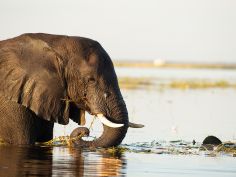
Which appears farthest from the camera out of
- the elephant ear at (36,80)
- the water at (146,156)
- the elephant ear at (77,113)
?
the elephant ear at (77,113)

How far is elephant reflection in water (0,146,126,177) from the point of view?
1335cm

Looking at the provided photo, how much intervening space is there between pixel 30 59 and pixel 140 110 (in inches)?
411

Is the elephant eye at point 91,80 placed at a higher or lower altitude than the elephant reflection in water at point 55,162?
higher

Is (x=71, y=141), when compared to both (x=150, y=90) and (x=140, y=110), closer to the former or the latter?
(x=140, y=110)

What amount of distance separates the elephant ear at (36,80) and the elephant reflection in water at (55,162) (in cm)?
60

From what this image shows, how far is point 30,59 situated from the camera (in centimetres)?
1600

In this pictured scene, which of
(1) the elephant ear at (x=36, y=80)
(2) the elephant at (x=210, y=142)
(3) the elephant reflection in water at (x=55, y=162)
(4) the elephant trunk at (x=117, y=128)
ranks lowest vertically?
(3) the elephant reflection in water at (x=55, y=162)

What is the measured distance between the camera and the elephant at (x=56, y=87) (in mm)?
15578

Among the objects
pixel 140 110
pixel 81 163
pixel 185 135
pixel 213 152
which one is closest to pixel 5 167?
pixel 81 163

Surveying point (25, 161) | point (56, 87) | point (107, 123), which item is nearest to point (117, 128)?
point (107, 123)

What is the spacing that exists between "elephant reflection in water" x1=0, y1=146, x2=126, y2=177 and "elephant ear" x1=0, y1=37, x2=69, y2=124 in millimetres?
597

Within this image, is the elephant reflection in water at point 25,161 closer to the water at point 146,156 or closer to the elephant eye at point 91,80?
the water at point 146,156

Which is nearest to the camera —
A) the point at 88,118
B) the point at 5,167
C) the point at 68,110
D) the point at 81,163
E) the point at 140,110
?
the point at 5,167

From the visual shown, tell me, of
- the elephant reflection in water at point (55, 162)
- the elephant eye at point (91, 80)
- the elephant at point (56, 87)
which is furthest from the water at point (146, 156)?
the elephant eye at point (91, 80)
